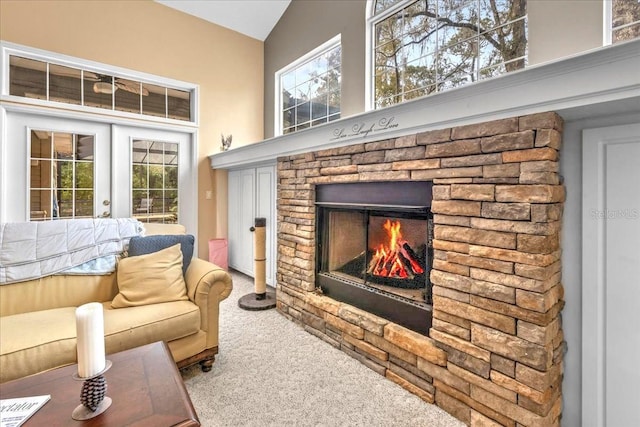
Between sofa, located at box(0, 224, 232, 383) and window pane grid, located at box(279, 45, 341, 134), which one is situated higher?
window pane grid, located at box(279, 45, 341, 134)

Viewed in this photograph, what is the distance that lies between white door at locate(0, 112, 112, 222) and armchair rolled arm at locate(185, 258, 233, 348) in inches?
95.8

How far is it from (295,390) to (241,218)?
108 inches

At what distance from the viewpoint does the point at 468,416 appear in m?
1.62

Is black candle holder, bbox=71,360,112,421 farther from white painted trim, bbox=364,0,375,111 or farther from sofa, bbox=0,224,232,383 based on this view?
white painted trim, bbox=364,0,375,111

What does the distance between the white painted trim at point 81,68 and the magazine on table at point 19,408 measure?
3410mm

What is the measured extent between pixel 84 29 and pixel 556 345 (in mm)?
5028

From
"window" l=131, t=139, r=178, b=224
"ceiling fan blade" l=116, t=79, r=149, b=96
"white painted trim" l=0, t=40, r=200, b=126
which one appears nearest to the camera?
"white painted trim" l=0, t=40, r=200, b=126

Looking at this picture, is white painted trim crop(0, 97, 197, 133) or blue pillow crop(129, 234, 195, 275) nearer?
blue pillow crop(129, 234, 195, 275)

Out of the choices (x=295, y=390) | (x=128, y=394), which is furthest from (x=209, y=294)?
(x=128, y=394)

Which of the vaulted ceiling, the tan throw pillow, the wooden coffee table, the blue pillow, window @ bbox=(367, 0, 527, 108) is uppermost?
the vaulted ceiling

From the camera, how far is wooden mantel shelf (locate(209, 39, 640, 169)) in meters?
1.15

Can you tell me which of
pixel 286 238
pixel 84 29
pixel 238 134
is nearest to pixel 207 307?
pixel 286 238

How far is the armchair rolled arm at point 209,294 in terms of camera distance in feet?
6.82

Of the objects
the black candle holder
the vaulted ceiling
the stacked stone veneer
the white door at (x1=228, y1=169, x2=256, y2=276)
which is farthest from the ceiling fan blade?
the black candle holder
